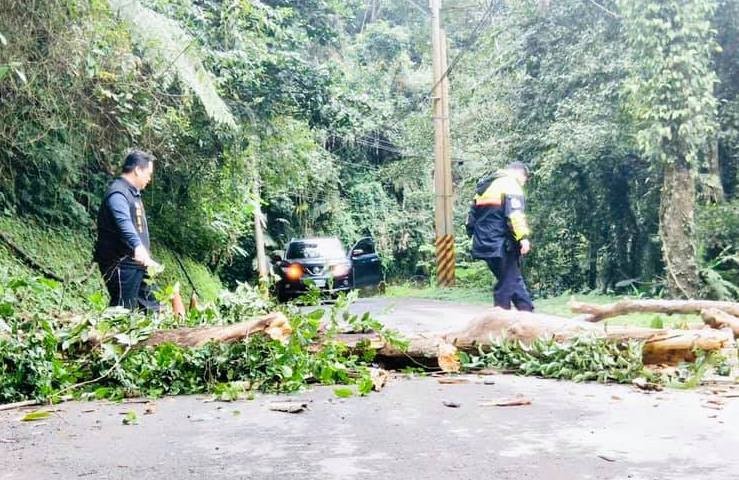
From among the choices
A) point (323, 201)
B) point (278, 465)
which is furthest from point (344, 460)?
point (323, 201)

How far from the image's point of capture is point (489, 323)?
19.6 ft

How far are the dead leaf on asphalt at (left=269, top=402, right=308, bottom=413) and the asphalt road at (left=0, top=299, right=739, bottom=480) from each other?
42 mm

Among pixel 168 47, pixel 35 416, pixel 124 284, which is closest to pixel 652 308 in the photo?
pixel 124 284

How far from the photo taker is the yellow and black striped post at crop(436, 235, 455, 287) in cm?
2102

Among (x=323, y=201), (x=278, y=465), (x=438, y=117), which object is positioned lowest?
(x=278, y=465)

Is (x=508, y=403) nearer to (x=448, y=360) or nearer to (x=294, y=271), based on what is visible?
(x=448, y=360)

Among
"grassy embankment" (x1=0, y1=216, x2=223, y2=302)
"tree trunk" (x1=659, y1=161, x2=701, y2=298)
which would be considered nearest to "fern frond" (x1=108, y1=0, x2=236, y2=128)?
"grassy embankment" (x1=0, y1=216, x2=223, y2=302)

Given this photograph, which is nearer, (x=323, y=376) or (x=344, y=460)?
(x=344, y=460)

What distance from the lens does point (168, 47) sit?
9.94 m

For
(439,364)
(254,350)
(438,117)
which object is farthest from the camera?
(438,117)

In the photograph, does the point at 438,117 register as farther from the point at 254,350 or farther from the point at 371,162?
the point at 254,350

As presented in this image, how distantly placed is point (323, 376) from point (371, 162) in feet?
89.2

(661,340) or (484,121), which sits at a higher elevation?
(484,121)

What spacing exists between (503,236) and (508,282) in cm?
48
